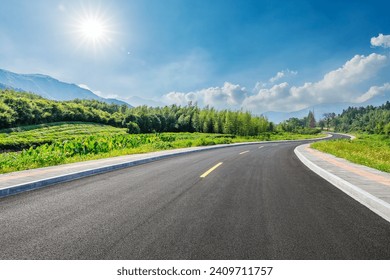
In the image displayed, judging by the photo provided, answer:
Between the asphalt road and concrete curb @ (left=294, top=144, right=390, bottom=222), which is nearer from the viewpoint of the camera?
the asphalt road

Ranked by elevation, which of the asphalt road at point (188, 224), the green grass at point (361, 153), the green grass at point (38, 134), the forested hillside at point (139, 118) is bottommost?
the green grass at point (361, 153)

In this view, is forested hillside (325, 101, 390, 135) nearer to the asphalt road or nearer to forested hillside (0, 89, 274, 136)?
forested hillside (0, 89, 274, 136)

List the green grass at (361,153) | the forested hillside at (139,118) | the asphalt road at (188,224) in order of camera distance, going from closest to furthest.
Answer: the asphalt road at (188,224)
the green grass at (361,153)
the forested hillside at (139,118)

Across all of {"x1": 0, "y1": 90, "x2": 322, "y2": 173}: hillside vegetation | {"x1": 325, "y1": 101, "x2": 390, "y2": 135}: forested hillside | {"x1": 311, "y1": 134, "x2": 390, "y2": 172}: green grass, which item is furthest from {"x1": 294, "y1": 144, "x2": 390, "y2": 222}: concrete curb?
{"x1": 325, "y1": 101, "x2": 390, "y2": 135}: forested hillside

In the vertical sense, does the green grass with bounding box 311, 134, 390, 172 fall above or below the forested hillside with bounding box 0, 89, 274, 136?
below

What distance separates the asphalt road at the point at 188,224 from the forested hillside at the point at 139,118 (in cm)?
7626

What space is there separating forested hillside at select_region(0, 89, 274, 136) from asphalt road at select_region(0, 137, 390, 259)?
7626 centimetres

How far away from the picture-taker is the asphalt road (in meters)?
2.80

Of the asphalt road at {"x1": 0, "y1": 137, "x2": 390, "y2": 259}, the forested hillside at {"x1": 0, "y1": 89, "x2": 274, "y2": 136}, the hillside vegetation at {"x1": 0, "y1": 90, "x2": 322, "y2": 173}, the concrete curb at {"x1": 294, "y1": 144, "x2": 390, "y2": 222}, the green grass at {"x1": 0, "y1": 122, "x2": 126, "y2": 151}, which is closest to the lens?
the asphalt road at {"x1": 0, "y1": 137, "x2": 390, "y2": 259}

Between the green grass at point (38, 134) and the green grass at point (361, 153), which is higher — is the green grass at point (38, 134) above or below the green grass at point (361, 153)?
above

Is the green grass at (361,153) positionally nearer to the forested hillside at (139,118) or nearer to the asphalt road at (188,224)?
the asphalt road at (188,224)

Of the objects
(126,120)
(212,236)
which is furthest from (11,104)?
(212,236)

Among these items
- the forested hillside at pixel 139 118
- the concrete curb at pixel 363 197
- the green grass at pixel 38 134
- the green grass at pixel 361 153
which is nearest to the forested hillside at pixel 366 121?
the forested hillside at pixel 139 118

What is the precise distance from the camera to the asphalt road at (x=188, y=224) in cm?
280
